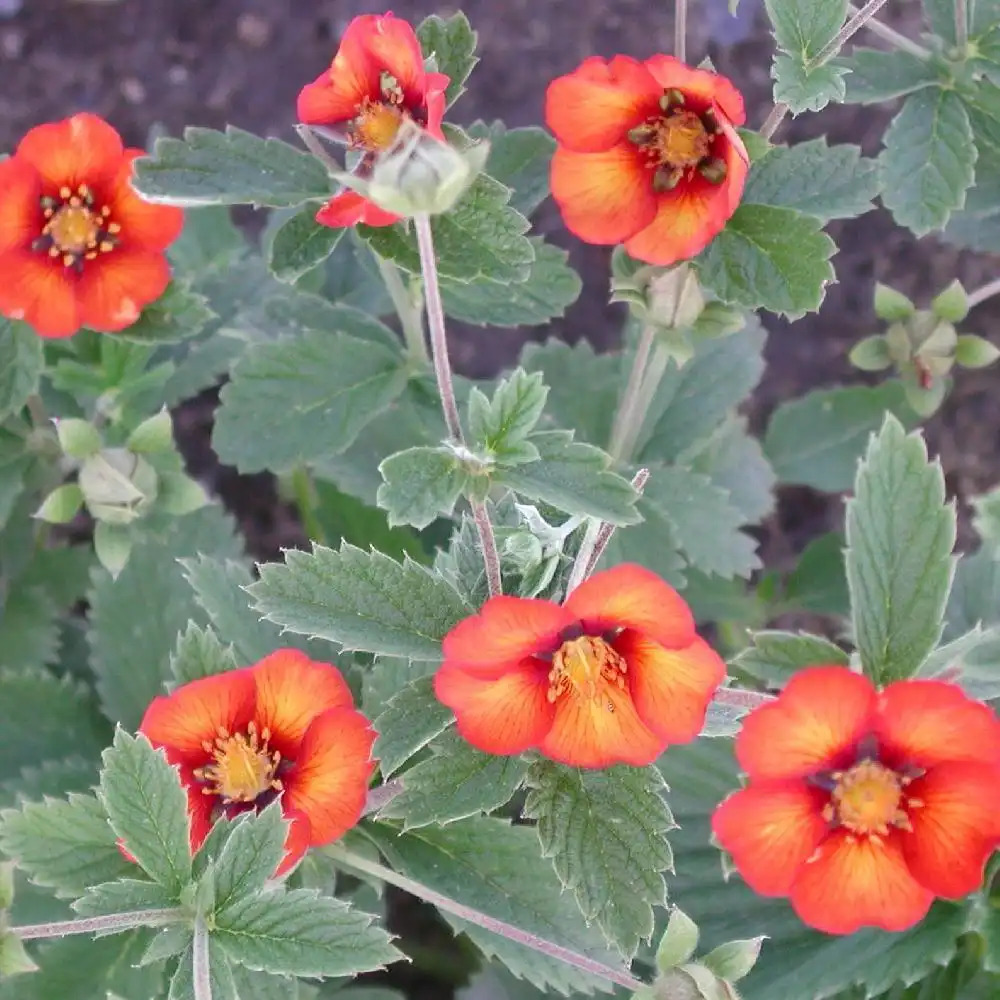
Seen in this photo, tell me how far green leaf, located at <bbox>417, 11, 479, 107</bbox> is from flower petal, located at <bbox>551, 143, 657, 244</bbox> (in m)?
0.18

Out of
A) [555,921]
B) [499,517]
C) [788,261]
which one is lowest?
[555,921]

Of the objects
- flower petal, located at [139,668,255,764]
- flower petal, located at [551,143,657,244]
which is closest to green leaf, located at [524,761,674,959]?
flower petal, located at [139,668,255,764]

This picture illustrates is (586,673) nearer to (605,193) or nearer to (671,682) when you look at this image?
(671,682)

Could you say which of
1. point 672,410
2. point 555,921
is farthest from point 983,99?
point 555,921

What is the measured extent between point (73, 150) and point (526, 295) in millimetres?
616

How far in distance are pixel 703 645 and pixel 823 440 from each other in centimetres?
132

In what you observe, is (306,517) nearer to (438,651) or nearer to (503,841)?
(503,841)

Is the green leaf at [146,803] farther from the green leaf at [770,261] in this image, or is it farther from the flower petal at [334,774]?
the green leaf at [770,261]

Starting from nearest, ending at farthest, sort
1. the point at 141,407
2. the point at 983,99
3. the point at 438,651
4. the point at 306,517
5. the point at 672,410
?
the point at 438,651
the point at 983,99
the point at 141,407
the point at 672,410
the point at 306,517

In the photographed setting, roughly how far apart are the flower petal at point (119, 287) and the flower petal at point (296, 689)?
0.55 m

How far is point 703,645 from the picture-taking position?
108 centimetres

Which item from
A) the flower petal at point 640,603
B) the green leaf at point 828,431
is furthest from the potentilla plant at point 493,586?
the green leaf at point 828,431

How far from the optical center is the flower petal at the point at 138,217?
1568 mm

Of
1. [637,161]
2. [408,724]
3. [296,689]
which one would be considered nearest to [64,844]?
[296,689]
